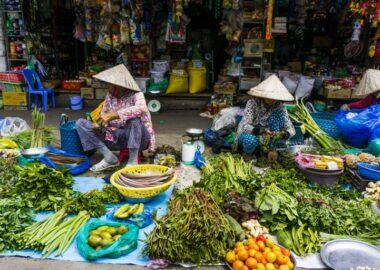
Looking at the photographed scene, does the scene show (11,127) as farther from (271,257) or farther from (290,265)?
(290,265)

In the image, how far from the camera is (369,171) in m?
3.97

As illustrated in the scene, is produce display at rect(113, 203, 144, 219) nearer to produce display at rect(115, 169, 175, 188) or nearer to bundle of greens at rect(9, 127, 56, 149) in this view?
produce display at rect(115, 169, 175, 188)

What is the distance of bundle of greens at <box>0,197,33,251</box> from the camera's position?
310 cm

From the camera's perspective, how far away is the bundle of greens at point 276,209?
10.7ft

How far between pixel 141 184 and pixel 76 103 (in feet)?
14.9

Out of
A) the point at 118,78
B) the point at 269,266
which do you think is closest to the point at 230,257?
the point at 269,266

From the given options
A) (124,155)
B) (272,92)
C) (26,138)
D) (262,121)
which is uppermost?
(272,92)

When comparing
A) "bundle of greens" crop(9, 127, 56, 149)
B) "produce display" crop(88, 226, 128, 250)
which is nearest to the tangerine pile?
"produce display" crop(88, 226, 128, 250)

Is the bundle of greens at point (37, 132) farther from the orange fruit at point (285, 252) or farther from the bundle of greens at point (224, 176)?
the orange fruit at point (285, 252)

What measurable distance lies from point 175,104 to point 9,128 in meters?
3.30

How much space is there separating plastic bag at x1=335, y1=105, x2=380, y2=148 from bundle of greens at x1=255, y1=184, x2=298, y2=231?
2.40 meters

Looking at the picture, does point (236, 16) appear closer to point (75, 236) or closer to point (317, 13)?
point (317, 13)

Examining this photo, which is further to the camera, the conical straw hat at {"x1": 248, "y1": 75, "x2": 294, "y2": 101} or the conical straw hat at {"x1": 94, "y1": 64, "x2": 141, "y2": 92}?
the conical straw hat at {"x1": 248, "y1": 75, "x2": 294, "y2": 101}

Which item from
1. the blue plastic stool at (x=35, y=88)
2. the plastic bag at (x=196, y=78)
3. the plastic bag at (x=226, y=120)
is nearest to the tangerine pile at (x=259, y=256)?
the plastic bag at (x=226, y=120)
